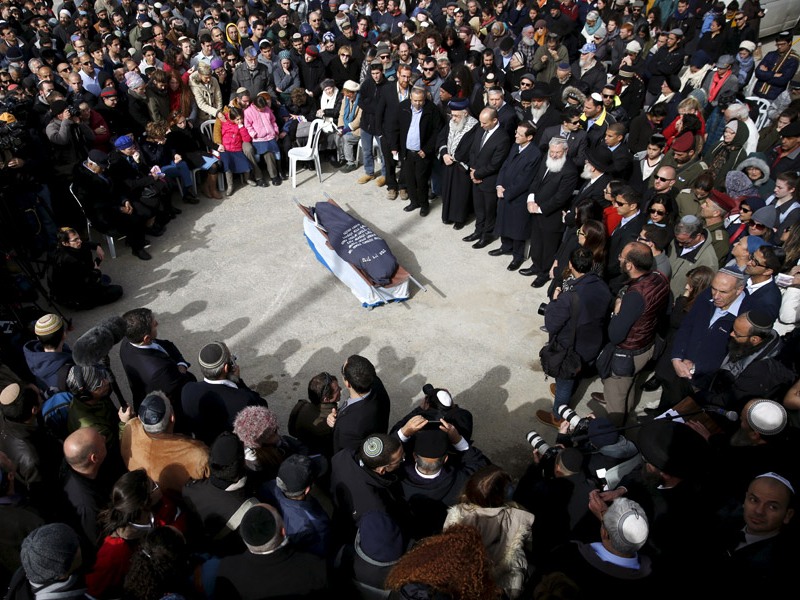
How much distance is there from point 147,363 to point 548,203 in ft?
14.5

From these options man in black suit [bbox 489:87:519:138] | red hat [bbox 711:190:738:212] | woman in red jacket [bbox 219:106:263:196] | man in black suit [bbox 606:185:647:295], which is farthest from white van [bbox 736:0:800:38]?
woman in red jacket [bbox 219:106:263:196]

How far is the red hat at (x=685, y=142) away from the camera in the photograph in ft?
19.7

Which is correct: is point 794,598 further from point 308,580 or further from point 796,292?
point 796,292

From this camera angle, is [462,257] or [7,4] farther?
[7,4]

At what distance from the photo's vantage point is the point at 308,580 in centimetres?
265

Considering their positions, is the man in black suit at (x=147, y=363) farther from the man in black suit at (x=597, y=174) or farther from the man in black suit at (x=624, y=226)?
the man in black suit at (x=597, y=174)

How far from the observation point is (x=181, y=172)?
834 centimetres

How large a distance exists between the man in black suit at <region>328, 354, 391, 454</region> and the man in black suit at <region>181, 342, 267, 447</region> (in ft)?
2.39

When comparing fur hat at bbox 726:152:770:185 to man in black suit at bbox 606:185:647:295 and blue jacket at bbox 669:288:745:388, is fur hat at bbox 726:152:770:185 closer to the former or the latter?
man in black suit at bbox 606:185:647:295

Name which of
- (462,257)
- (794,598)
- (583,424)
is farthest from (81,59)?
(794,598)

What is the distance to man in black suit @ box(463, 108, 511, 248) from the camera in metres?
6.86

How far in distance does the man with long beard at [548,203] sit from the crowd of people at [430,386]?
3 cm

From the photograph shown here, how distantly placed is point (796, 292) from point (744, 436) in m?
1.76

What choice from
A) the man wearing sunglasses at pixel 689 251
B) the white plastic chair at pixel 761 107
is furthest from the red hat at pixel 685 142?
the white plastic chair at pixel 761 107
